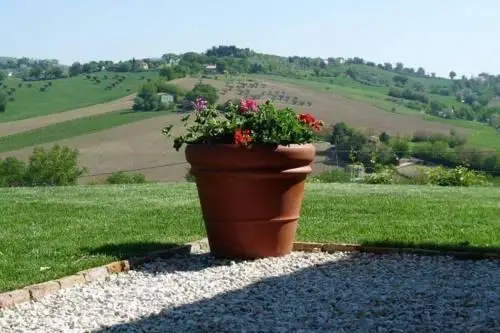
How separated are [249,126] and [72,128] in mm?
38708

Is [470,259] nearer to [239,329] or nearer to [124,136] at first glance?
[239,329]

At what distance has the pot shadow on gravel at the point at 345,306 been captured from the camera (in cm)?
426

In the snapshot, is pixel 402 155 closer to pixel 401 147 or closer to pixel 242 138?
pixel 401 147

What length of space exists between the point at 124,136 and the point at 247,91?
259 inches

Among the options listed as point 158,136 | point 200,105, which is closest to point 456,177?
point 200,105

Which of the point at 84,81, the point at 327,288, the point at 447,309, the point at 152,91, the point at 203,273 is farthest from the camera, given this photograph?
the point at 84,81

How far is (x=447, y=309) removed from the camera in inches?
181

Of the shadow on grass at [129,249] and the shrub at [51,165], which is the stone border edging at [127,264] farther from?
the shrub at [51,165]

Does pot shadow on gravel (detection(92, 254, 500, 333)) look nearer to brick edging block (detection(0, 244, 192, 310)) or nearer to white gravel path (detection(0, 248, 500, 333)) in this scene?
white gravel path (detection(0, 248, 500, 333))

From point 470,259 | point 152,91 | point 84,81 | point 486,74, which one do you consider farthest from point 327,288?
point 486,74

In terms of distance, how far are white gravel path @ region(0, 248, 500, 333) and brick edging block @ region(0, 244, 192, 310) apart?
91mm

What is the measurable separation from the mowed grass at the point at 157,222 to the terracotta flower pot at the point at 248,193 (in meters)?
0.72

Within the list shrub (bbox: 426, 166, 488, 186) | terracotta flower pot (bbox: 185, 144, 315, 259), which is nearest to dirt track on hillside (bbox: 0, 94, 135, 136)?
shrub (bbox: 426, 166, 488, 186)

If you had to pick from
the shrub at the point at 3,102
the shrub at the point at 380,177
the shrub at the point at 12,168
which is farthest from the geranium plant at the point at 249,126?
the shrub at the point at 3,102
